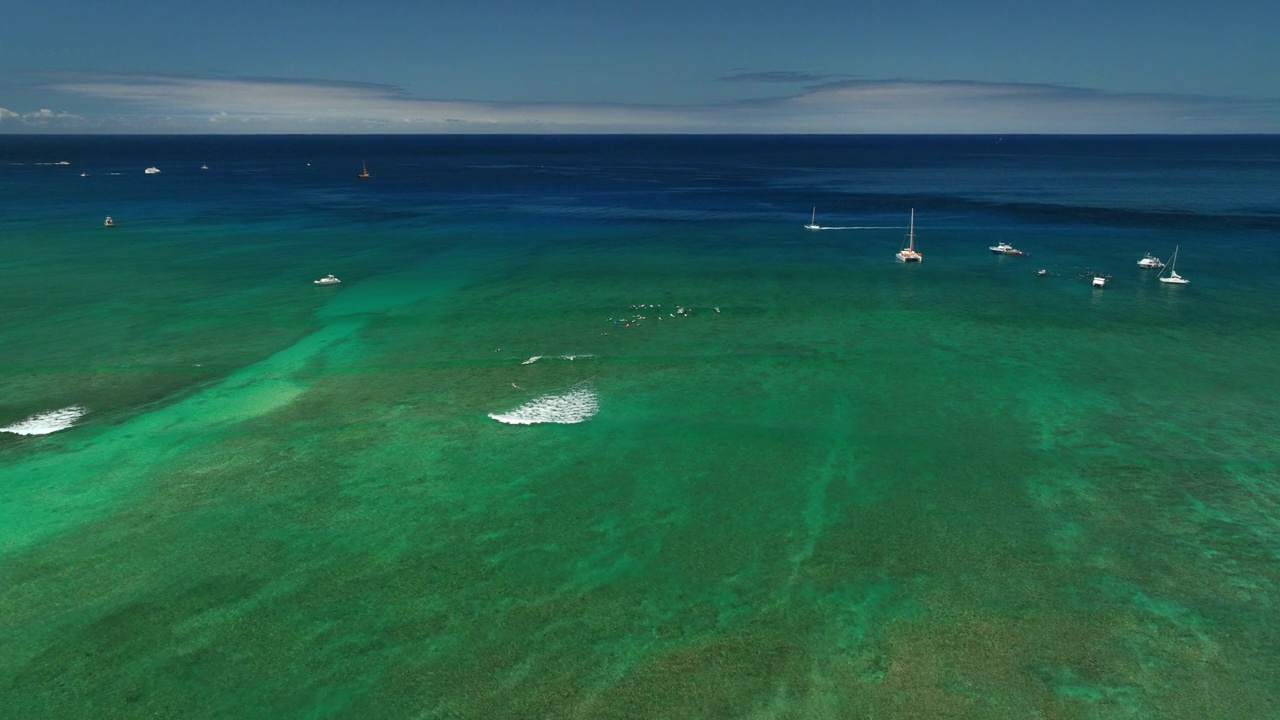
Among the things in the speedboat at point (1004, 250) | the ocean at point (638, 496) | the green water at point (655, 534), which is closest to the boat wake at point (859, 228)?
the speedboat at point (1004, 250)

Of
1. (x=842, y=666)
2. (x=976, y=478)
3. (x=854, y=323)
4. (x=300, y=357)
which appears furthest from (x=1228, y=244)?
(x=300, y=357)

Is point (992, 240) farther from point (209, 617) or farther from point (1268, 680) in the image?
point (209, 617)

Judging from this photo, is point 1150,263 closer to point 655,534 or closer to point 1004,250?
point 1004,250

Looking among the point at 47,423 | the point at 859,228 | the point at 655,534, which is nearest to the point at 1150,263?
the point at 859,228

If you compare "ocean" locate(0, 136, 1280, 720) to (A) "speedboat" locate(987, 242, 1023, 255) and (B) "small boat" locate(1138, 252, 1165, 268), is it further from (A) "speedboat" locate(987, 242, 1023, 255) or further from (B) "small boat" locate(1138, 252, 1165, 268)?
(A) "speedboat" locate(987, 242, 1023, 255)

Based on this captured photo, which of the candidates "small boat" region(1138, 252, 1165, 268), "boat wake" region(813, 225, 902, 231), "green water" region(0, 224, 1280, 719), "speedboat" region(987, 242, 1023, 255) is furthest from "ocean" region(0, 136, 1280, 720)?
"boat wake" region(813, 225, 902, 231)

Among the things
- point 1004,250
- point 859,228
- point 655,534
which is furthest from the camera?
point 859,228

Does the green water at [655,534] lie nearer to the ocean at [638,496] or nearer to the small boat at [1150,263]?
the ocean at [638,496]
